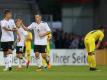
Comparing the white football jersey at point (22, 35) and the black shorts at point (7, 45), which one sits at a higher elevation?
the white football jersey at point (22, 35)

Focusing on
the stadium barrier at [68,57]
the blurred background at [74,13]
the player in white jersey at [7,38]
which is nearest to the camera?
the player in white jersey at [7,38]

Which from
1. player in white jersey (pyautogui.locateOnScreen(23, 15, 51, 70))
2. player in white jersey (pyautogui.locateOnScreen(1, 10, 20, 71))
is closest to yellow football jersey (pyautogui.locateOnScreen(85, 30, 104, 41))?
player in white jersey (pyautogui.locateOnScreen(23, 15, 51, 70))

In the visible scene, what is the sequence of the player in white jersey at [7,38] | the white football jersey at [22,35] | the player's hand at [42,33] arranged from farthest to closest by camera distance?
the white football jersey at [22,35] → the player's hand at [42,33] → the player in white jersey at [7,38]

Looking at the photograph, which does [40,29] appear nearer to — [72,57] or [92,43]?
[92,43]

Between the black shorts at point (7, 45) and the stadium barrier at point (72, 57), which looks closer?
the black shorts at point (7, 45)

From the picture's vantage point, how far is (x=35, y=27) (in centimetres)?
2478

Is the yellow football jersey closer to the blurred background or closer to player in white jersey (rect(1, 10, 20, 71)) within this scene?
player in white jersey (rect(1, 10, 20, 71))

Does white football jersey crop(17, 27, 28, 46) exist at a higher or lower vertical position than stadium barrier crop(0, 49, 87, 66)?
higher

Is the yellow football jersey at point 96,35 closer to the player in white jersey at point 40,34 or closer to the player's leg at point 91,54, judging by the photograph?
the player's leg at point 91,54

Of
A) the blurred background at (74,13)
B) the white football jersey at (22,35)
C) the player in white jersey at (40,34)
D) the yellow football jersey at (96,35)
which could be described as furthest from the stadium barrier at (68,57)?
the player in white jersey at (40,34)

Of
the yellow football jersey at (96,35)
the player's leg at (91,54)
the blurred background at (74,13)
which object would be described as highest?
the blurred background at (74,13)

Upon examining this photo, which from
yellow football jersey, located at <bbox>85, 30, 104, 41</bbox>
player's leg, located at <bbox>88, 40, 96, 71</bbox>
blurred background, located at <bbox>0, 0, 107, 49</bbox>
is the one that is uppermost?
blurred background, located at <bbox>0, 0, 107, 49</bbox>

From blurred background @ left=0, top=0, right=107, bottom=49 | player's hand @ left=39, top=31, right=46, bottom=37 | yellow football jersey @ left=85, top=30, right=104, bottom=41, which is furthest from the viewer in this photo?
blurred background @ left=0, top=0, right=107, bottom=49

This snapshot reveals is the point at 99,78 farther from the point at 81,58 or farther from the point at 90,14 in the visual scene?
the point at 90,14
